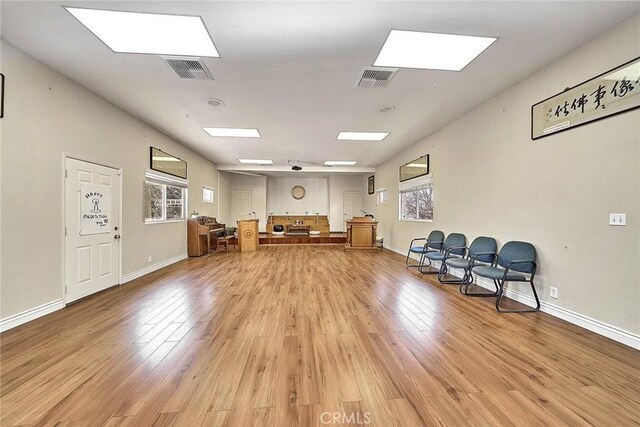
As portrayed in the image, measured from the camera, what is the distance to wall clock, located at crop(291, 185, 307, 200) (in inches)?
515

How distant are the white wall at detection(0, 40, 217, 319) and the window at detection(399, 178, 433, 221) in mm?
6303

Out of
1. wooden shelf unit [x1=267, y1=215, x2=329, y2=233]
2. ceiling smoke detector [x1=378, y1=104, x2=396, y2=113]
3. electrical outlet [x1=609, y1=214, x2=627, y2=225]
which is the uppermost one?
ceiling smoke detector [x1=378, y1=104, x2=396, y2=113]

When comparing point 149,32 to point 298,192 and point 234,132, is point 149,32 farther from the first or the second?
point 298,192

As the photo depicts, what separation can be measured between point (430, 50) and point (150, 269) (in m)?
6.04

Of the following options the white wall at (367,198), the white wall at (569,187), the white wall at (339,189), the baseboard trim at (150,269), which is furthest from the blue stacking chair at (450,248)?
the white wall at (339,189)

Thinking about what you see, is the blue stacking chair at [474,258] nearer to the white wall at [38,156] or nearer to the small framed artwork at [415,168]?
the small framed artwork at [415,168]

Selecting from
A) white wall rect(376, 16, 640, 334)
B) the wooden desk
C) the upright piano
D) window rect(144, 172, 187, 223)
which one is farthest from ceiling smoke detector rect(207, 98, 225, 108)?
the wooden desk

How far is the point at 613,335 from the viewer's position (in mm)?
2408

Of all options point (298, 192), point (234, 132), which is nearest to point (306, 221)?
point (298, 192)

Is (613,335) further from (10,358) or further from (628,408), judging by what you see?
(10,358)

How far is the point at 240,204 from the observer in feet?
39.7

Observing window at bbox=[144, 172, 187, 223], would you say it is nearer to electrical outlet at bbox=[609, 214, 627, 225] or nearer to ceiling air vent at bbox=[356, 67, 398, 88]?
ceiling air vent at bbox=[356, 67, 398, 88]

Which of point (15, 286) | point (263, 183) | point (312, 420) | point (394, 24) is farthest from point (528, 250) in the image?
point (263, 183)

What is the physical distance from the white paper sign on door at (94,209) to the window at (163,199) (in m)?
1.01
